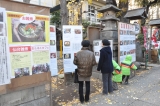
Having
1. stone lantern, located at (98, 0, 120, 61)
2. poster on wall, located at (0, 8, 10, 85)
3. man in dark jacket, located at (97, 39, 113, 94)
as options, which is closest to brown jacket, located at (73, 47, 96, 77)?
man in dark jacket, located at (97, 39, 113, 94)

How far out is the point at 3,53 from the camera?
285 centimetres

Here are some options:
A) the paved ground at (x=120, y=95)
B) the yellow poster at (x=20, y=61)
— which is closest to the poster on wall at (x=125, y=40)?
the paved ground at (x=120, y=95)

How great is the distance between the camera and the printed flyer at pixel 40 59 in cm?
339

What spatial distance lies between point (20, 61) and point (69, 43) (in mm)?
2698

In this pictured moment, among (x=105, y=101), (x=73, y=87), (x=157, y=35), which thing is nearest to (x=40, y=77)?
(x=105, y=101)

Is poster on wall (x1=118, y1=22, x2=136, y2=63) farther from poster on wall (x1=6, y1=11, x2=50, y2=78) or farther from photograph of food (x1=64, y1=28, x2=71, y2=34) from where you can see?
poster on wall (x1=6, y1=11, x2=50, y2=78)

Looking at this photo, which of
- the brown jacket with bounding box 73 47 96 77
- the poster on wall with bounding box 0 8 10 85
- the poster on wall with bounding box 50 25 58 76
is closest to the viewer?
the poster on wall with bounding box 0 8 10 85

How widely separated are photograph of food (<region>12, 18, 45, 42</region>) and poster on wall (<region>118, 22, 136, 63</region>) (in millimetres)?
4269

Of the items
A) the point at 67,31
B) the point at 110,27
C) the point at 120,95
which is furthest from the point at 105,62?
the point at 110,27

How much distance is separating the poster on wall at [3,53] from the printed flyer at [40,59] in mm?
573

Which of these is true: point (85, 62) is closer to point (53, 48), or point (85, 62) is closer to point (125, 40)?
point (53, 48)

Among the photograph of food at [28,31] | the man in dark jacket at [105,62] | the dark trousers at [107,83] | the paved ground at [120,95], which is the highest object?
the photograph of food at [28,31]

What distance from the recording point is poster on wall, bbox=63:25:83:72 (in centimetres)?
560

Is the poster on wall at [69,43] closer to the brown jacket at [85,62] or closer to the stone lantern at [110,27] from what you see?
the brown jacket at [85,62]
